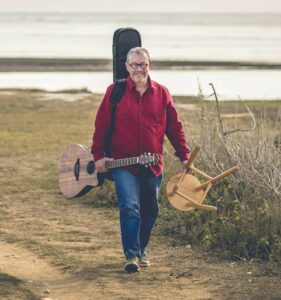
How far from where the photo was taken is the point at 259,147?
11.2 metres

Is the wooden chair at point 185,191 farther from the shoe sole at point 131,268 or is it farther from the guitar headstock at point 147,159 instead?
the shoe sole at point 131,268

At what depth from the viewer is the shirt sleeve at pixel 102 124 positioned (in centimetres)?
881

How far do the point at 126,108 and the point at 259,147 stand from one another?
9.05 ft

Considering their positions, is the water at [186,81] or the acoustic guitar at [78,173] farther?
the water at [186,81]

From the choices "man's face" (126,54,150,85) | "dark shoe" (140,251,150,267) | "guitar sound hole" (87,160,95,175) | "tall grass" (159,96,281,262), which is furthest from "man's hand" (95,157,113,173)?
"tall grass" (159,96,281,262)

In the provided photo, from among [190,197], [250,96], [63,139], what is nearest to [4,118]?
[63,139]

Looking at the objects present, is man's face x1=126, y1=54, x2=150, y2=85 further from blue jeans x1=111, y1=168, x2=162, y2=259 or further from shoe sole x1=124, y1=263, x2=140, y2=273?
shoe sole x1=124, y1=263, x2=140, y2=273

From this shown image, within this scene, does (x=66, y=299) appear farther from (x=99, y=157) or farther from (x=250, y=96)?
(x=250, y=96)

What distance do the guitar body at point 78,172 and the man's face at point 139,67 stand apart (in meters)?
0.96

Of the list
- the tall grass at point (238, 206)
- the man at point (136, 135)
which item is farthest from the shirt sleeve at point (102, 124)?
the tall grass at point (238, 206)

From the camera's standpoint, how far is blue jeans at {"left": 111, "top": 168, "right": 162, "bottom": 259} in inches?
348

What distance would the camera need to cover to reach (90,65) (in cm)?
5459

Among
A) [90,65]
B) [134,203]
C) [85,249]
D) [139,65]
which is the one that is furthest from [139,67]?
[90,65]

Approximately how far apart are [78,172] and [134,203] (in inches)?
41.7
